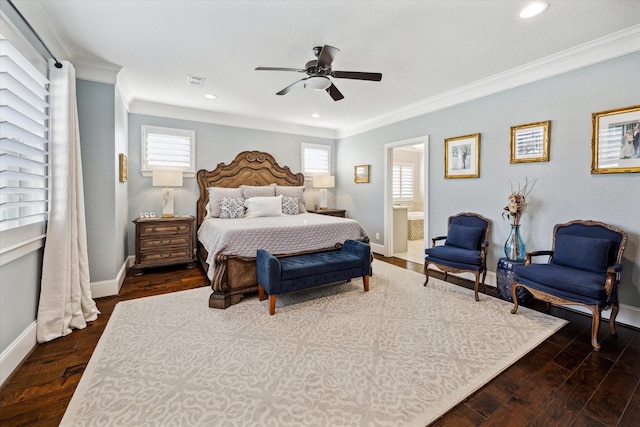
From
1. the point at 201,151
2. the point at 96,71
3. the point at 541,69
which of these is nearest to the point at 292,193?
the point at 201,151

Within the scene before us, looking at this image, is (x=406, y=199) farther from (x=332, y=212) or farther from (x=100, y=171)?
(x=100, y=171)

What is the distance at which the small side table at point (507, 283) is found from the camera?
Result: 122 inches

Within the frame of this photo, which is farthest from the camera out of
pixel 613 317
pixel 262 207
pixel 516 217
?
pixel 262 207

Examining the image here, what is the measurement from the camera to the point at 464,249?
3.61 m

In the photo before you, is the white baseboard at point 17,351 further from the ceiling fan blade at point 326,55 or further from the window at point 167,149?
the ceiling fan blade at point 326,55

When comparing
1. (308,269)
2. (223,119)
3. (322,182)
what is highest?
(223,119)

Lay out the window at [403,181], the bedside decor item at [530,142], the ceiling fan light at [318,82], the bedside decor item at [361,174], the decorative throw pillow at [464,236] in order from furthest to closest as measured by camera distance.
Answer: the window at [403,181], the bedside decor item at [361,174], the decorative throw pillow at [464,236], the bedside decor item at [530,142], the ceiling fan light at [318,82]

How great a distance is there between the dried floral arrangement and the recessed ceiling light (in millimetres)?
1815

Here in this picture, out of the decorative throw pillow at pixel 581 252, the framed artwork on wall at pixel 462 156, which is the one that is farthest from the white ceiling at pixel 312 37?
the decorative throw pillow at pixel 581 252

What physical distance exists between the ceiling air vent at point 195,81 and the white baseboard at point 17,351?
309 centimetres

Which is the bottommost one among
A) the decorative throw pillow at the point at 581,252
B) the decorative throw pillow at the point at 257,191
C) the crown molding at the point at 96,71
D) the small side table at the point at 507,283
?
the small side table at the point at 507,283

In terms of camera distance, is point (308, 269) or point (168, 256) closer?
point (308, 269)

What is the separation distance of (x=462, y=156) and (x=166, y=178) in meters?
4.63

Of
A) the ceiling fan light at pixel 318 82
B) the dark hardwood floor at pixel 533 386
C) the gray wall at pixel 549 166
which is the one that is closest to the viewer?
the dark hardwood floor at pixel 533 386
